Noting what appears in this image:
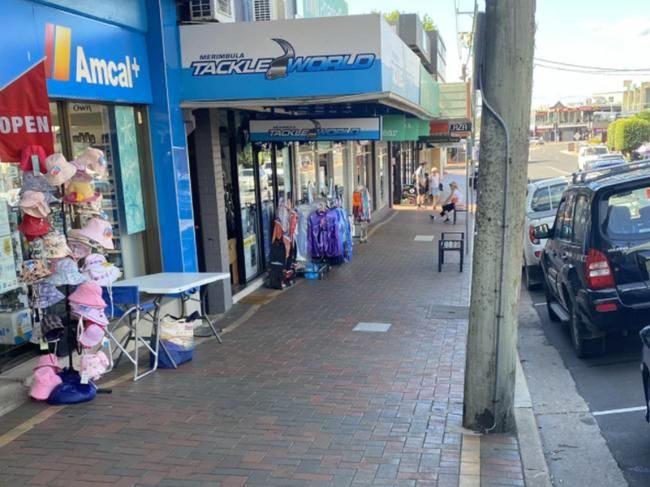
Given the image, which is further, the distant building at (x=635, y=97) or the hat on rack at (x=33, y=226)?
the distant building at (x=635, y=97)

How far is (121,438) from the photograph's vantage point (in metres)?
4.98

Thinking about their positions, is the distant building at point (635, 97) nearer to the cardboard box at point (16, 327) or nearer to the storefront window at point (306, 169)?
the storefront window at point (306, 169)

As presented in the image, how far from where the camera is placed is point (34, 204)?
17.4ft

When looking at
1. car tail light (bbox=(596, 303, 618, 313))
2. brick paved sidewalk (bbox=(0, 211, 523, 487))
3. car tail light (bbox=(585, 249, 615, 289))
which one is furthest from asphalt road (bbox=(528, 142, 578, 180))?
brick paved sidewalk (bbox=(0, 211, 523, 487))

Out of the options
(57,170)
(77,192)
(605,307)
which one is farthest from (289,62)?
(605,307)

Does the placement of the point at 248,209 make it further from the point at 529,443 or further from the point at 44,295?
the point at 529,443

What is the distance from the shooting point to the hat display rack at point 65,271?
538 cm

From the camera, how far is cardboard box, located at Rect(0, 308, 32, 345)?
6227 millimetres

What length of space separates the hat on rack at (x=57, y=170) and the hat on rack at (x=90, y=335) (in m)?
1.31

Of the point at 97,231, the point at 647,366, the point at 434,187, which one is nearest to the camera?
the point at 647,366

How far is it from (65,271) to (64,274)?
0.03 metres

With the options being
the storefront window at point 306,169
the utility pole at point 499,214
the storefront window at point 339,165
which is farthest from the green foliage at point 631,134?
the utility pole at point 499,214

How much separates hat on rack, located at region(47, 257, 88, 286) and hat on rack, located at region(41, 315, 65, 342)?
1.14 ft

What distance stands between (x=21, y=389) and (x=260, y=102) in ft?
14.0
